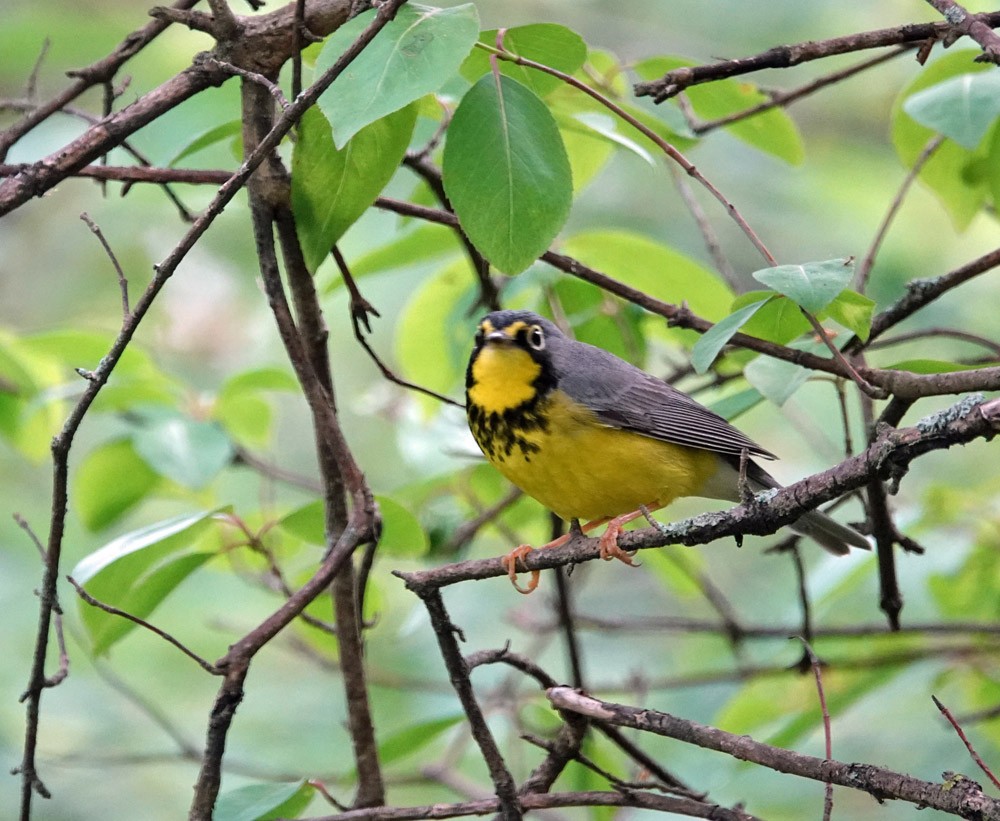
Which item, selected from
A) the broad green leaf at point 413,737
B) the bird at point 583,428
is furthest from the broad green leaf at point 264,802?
the bird at point 583,428

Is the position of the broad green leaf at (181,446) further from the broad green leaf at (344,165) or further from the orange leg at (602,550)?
the broad green leaf at (344,165)

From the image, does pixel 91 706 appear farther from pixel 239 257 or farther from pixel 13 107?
pixel 13 107

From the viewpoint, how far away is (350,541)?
318cm

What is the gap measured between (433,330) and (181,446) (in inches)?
42.1

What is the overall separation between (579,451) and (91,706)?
386 cm

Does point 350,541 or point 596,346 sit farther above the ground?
point 596,346

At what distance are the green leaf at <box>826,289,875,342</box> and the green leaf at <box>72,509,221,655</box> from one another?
5.33 ft

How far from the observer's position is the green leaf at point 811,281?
232 centimetres

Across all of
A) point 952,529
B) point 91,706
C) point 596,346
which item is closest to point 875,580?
point 952,529

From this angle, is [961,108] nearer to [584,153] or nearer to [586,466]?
[584,153]

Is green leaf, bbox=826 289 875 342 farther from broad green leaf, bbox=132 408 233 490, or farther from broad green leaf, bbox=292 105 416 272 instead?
broad green leaf, bbox=132 408 233 490

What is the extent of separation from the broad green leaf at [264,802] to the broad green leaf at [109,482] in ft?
5.02

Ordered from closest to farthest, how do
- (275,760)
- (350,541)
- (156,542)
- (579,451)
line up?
(156,542) → (350,541) → (579,451) → (275,760)

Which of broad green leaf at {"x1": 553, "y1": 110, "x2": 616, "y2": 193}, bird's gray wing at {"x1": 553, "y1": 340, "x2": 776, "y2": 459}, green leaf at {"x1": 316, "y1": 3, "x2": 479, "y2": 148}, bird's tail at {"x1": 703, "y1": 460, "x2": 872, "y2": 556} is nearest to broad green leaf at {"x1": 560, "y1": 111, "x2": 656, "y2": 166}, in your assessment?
broad green leaf at {"x1": 553, "y1": 110, "x2": 616, "y2": 193}
